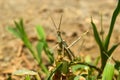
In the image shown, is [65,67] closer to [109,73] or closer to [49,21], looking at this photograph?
[109,73]

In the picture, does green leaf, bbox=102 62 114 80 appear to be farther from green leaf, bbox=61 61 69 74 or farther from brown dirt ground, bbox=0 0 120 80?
brown dirt ground, bbox=0 0 120 80

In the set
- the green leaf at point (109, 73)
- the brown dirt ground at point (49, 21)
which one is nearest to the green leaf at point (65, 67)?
the green leaf at point (109, 73)

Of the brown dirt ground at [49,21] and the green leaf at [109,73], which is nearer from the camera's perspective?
the green leaf at [109,73]

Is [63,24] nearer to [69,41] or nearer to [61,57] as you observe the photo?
[69,41]

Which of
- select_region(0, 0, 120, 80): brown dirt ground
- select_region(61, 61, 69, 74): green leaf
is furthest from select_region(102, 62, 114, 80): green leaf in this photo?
select_region(0, 0, 120, 80): brown dirt ground

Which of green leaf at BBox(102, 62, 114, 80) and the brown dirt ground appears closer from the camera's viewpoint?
green leaf at BBox(102, 62, 114, 80)

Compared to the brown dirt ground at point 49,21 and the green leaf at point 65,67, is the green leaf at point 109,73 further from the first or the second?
the brown dirt ground at point 49,21

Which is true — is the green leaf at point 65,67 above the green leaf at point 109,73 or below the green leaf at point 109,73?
above

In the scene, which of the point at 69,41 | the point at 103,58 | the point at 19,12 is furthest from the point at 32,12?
the point at 103,58
